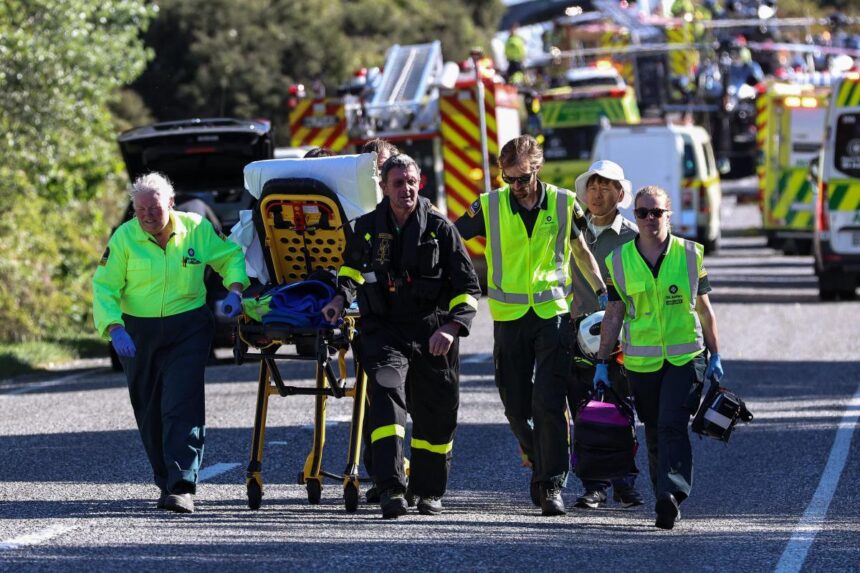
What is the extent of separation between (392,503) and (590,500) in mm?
1110

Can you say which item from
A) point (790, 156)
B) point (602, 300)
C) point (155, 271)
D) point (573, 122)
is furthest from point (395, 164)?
point (573, 122)

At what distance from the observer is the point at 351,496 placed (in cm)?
927

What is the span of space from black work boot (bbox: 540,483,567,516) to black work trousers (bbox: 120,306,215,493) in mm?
1677

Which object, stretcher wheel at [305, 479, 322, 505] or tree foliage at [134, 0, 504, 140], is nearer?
stretcher wheel at [305, 479, 322, 505]

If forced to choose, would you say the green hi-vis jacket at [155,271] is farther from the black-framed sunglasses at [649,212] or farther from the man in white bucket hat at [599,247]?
the black-framed sunglasses at [649,212]

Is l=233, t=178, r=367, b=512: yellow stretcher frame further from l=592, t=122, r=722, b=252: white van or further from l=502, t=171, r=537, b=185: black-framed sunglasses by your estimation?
l=592, t=122, r=722, b=252: white van

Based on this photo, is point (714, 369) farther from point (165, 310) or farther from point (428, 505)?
point (165, 310)

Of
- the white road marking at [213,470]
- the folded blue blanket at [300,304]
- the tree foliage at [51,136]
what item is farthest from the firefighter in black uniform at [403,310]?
the tree foliage at [51,136]

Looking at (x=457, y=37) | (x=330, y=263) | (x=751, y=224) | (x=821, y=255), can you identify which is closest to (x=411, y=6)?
(x=457, y=37)

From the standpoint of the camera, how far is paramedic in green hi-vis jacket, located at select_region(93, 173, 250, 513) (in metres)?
9.30

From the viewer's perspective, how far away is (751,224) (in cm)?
4359

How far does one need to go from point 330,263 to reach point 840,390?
20.5 ft

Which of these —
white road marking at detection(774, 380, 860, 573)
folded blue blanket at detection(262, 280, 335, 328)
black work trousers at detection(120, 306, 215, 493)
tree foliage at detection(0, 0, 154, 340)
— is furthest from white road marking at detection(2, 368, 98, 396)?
folded blue blanket at detection(262, 280, 335, 328)

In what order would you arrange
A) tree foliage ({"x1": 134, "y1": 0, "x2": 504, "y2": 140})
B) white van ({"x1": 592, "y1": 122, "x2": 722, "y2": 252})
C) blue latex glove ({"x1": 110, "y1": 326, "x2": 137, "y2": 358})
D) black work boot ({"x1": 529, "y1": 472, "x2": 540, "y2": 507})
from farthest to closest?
tree foliage ({"x1": 134, "y1": 0, "x2": 504, "y2": 140}), white van ({"x1": 592, "y1": 122, "x2": 722, "y2": 252}), black work boot ({"x1": 529, "y1": 472, "x2": 540, "y2": 507}), blue latex glove ({"x1": 110, "y1": 326, "x2": 137, "y2": 358})
